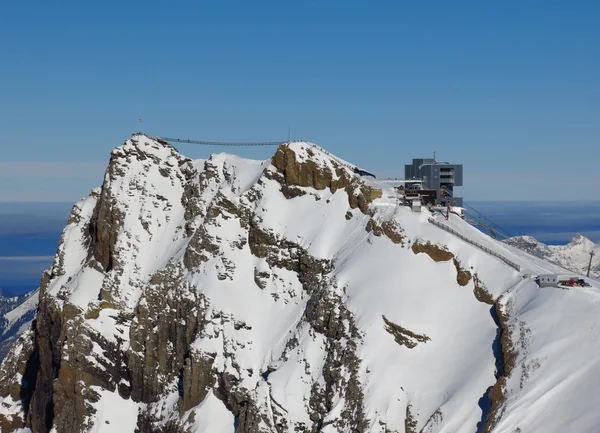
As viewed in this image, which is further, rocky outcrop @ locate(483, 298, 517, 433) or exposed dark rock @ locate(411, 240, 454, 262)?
exposed dark rock @ locate(411, 240, 454, 262)

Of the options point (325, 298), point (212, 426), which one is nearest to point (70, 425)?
point (212, 426)

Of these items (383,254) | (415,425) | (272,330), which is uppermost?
(383,254)

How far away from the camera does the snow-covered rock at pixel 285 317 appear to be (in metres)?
114

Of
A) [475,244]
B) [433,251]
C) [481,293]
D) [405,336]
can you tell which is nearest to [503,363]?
[481,293]

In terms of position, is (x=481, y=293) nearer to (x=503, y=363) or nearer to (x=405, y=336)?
(x=405, y=336)

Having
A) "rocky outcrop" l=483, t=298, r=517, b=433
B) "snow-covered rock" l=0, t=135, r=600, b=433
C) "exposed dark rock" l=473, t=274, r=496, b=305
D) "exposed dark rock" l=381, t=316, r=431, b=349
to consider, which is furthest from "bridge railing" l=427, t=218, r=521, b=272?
"exposed dark rock" l=381, t=316, r=431, b=349

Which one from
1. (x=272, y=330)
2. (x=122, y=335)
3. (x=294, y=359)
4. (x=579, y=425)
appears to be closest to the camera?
(x=579, y=425)

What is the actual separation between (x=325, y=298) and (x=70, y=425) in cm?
4962

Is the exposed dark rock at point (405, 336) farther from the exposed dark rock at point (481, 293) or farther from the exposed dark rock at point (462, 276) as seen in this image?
the exposed dark rock at point (462, 276)

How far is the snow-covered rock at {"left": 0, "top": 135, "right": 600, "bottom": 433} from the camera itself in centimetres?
11369

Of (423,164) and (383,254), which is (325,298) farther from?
(423,164)

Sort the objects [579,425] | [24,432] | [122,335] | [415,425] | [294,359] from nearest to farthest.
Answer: [579,425] → [415,425] → [294,359] → [122,335] → [24,432]

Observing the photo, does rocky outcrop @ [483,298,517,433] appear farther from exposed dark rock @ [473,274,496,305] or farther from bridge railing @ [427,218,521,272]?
bridge railing @ [427,218,521,272]

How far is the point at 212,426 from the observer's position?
131m
